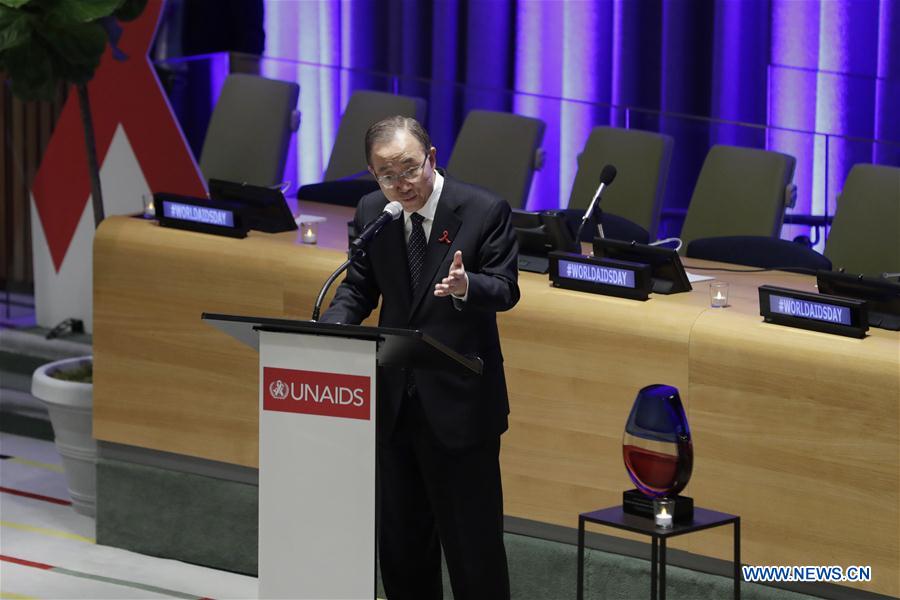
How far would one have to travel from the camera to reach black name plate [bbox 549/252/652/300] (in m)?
4.11

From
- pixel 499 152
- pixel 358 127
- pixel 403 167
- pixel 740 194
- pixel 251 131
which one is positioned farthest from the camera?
pixel 251 131

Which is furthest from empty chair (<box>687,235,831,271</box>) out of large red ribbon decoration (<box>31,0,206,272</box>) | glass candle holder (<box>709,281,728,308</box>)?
large red ribbon decoration (<box>31,0,206,272</box>)

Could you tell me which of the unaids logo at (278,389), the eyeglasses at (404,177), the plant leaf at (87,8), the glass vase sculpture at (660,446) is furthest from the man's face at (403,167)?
the plant leaf at (87,8)

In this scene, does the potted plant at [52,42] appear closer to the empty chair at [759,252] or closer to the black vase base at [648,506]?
the empty chair at [759,252]

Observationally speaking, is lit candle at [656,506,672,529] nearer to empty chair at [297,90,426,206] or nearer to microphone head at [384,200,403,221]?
microphone head at [384,200,403,221]

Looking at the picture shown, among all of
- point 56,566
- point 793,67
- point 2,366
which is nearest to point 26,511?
point 56,566

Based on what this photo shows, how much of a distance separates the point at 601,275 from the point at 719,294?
0.32 metres

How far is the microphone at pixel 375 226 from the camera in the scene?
9.66 feet

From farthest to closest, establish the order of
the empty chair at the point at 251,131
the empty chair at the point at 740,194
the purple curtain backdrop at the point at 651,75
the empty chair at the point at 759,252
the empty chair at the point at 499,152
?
1. the empty chair at the point at 251,131
2. the purple curtain backdrop at the point at 651,75
3. the empty chair at the point at 499,152
4. the empty chair at the point at 740,194
5. the empty chair at the point at 759,252

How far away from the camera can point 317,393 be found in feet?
9.93

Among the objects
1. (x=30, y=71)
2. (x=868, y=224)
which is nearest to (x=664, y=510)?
(x=868, y=224)

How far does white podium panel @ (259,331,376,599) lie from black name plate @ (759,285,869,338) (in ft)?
4.34

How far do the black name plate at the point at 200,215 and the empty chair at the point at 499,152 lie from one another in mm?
1683

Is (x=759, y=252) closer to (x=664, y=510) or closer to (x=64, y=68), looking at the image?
(x=664, y=510)
